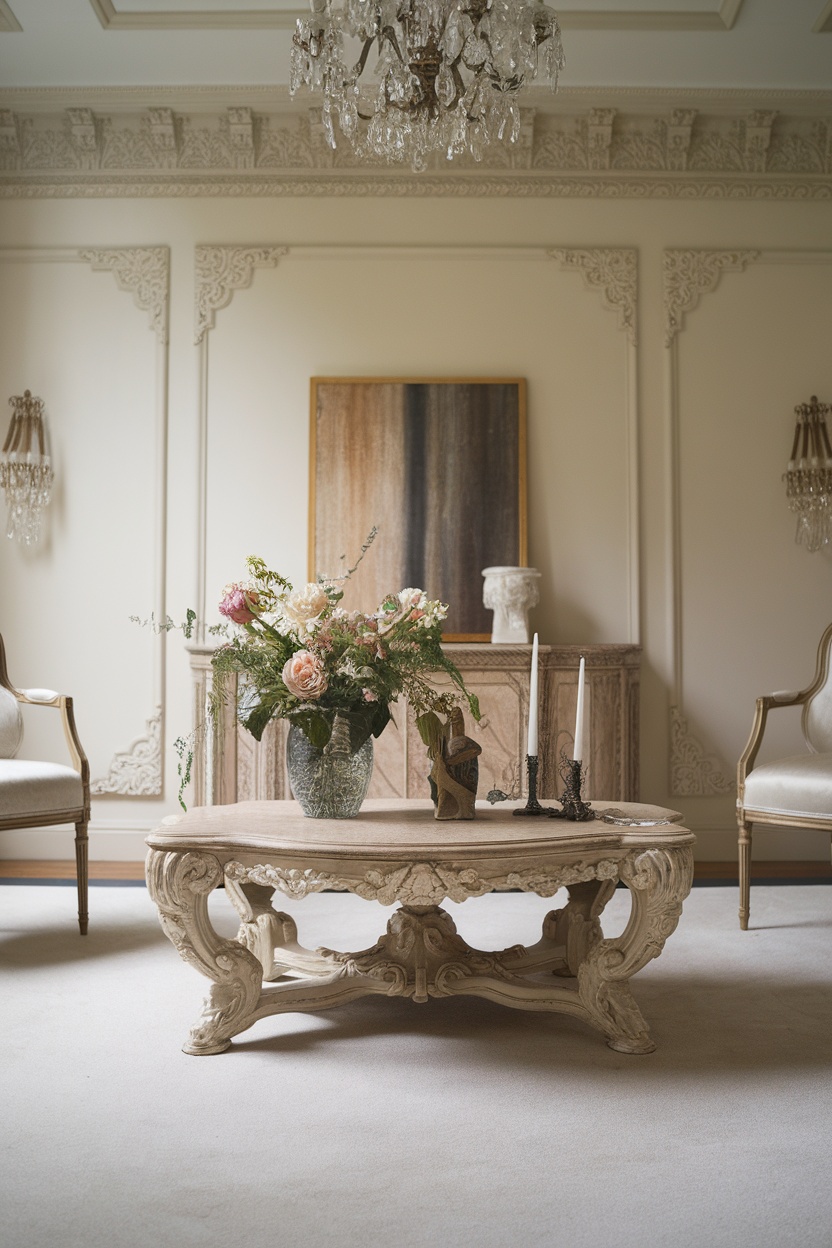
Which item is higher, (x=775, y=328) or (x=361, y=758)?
(x=775, y=328)

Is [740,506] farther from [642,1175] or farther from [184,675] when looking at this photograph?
[642,1175]

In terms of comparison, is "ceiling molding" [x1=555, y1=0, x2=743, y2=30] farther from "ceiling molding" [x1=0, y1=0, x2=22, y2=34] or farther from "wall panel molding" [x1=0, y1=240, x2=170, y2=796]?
"ceiling molding" [x1=0, y1=0, x2=22, y2=34]

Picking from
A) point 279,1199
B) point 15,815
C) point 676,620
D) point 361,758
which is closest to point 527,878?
point 361,758

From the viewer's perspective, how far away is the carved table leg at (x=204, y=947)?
94.3 inches

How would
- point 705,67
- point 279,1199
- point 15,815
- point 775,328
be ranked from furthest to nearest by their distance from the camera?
point 775,328 < point 705,67 < point 15,815 < point 279,1199

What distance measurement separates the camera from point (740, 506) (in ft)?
16.9

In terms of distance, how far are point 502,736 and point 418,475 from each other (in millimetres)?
1382

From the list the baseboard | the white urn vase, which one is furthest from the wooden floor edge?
the white urn vase

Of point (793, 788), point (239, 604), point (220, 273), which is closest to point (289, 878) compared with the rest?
point (239, 604)

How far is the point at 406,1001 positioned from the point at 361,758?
0.72 metres

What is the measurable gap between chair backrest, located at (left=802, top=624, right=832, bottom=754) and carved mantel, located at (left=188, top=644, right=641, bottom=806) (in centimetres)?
80

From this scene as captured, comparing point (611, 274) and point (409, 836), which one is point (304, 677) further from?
point (611, 274)

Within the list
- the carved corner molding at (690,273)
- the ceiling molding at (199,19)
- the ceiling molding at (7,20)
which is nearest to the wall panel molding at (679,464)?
the carved corner molding at (690,273)

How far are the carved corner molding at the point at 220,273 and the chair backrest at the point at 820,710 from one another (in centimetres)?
324
